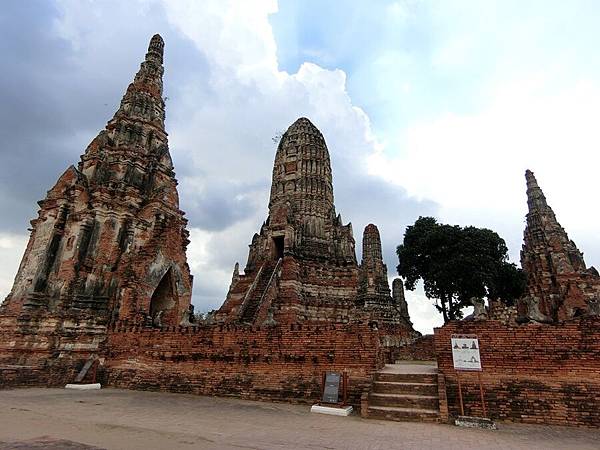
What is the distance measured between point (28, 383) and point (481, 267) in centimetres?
2646

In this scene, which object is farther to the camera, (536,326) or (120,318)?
(120,318)

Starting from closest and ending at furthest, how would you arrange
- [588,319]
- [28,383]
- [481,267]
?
[588,319] < [28,383] < [481,267]

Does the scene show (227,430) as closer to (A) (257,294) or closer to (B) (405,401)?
(B) (405,401)

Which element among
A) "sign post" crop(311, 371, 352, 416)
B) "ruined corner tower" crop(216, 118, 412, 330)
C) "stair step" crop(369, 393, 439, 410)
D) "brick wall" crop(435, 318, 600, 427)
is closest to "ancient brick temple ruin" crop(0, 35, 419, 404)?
"ruined corner tower" crop(216, 118, 412, 330)

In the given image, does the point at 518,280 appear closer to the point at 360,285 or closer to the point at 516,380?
the point at 360,285

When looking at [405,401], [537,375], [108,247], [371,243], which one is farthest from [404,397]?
[371,243]

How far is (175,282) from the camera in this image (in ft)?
A: 48.5

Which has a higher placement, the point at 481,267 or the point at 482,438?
the point at 481,267

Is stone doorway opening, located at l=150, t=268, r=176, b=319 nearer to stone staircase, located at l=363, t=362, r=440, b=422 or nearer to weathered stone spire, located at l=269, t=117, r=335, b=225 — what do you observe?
stone staircase, located at l=363, t=362, r=440, b=422

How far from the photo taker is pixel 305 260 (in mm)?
26594

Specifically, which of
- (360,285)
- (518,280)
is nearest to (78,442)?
(360,285)

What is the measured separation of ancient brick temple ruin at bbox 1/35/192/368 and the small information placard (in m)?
7.36

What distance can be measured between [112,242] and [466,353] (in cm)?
1374

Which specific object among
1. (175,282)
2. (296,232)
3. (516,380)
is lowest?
(516,380)
